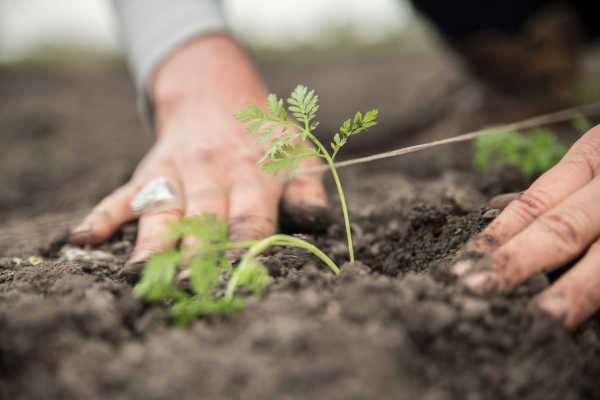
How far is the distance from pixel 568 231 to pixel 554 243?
0.17 ft

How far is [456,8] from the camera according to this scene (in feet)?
12.5

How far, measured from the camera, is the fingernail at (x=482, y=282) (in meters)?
1.04

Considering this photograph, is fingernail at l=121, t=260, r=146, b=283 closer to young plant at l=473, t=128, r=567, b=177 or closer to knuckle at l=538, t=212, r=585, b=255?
knuckle at l=538, t=212, r=585, b=255

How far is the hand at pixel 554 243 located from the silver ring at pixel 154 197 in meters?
1.12

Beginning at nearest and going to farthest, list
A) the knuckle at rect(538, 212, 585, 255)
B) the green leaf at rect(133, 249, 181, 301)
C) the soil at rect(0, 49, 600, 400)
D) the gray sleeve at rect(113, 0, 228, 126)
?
the soil at rect(0, 49, 600, 400) → the green leaf at rect(133, 249, 181, 301) → the knuckle at rect(538, 212, 585, 255) → the gray sleeve at rect(113, 0, 228, 126)

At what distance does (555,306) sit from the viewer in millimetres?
1015

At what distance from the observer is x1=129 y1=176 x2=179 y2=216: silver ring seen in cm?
167

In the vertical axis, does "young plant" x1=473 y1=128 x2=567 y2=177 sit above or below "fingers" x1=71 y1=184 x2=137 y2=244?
below

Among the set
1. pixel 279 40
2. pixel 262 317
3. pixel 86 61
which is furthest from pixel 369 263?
pixel 279 40

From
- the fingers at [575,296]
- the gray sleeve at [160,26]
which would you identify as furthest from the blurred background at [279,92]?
the fingers at [575,296]

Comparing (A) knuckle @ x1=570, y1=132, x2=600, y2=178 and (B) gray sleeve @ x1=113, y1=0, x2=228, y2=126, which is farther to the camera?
(B) gray sleeve @ x1=113, y1=0, x2=228, y2=126

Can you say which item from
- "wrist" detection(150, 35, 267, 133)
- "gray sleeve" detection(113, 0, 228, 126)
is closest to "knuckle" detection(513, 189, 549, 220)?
"wrist" detection(150, 35, 267, 133)

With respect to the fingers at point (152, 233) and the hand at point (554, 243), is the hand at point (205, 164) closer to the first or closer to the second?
the fingers at point (152, 233)

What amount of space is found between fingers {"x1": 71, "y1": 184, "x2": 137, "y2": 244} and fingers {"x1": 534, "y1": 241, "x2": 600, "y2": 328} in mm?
1519
